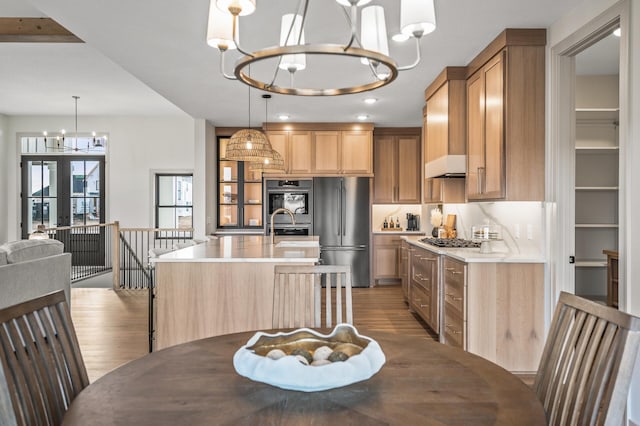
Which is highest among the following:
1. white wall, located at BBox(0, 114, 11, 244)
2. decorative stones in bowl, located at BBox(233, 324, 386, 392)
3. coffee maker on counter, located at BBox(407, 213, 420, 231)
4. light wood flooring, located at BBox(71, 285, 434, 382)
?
white wall, located at BBox(0, 114, 11, 244)

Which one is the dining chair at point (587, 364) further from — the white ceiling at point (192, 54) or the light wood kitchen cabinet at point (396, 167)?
the light wood kitchen cabinet at point (396, 167)

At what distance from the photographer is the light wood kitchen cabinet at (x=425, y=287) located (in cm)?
422

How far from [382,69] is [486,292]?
192 cm

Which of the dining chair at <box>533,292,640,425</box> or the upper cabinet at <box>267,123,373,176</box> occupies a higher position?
the upper cabinet at <box>267,123,373,176</box>

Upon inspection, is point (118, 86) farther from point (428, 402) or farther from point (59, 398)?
point (428, 402)

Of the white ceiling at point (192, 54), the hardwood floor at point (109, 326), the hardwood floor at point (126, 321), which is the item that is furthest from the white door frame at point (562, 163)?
the hardwood floor at point (109, 326)

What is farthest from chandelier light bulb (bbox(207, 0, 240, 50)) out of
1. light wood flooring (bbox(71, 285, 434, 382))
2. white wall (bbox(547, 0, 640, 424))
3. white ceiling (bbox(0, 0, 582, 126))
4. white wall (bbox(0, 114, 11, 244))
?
white wall (bbox(0, 114, 11, 244))

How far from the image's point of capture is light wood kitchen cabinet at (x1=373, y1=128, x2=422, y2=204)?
7520mm

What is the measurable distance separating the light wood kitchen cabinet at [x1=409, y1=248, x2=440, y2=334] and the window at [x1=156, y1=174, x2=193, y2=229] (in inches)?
197

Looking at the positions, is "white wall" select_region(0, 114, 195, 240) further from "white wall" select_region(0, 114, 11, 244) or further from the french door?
the french door

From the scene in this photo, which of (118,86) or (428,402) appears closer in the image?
(428,402)

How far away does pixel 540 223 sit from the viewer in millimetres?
3402

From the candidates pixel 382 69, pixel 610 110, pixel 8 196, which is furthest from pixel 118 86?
pixel 610 110

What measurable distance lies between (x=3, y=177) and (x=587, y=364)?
9.73 m
